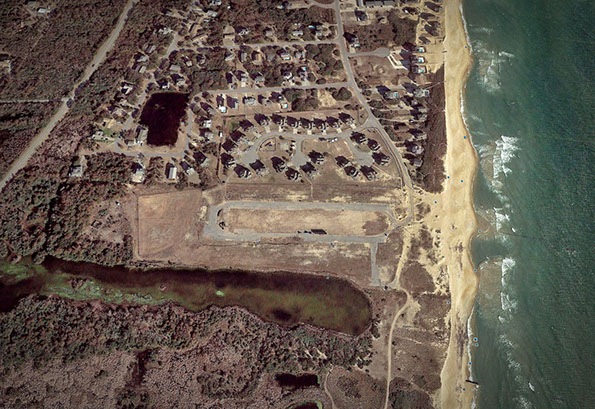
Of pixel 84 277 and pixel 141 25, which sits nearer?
pixel 84 277

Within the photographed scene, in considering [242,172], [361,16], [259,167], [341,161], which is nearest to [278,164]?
[259,167]

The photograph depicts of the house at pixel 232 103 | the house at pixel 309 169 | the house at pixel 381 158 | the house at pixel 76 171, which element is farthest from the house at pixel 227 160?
the house at pixel 381 158

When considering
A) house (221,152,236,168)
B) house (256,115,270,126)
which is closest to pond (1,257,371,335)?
house (221,152,236,168)

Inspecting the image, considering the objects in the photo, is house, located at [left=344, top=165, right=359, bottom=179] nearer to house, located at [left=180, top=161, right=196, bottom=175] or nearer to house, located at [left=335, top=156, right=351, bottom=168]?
house, located at [left=335, top=156, right=351, bottom=168]

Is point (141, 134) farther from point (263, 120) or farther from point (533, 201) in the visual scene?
point (533, 201)

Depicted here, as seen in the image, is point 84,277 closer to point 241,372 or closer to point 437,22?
point 241,372

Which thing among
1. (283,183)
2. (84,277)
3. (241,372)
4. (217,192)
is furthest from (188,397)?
(283,183)

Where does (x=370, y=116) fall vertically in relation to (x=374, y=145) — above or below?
above
